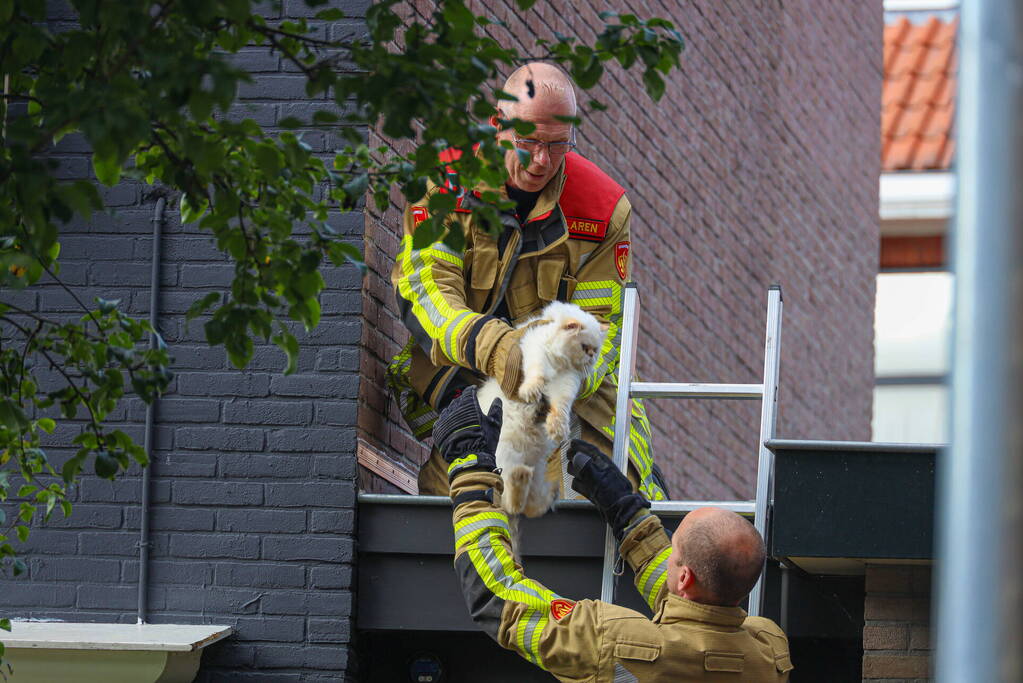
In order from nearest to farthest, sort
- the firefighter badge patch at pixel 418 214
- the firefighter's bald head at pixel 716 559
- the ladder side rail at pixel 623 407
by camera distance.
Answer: the firefighter's bald head at pixel 716 559 < the ladder side rail at pixel 623 407 < the firefighter badge patch at pixel 418 214

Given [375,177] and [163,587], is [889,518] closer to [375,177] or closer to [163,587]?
[375,177]

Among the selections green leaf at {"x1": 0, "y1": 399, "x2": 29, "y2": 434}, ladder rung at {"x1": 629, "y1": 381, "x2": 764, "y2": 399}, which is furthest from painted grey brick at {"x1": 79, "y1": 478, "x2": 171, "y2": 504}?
green leaf at {"x1": 0, "y1": 399, "x2": 29, "y2": 434}

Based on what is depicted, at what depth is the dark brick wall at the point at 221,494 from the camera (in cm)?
521

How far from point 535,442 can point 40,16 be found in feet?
6.67

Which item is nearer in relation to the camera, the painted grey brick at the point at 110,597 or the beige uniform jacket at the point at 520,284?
the beige uniform jacket at the point at 520,284

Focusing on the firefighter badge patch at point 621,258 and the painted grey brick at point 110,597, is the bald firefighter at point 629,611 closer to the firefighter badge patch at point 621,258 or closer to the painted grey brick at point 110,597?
the firefighter badge patch at point 621,258

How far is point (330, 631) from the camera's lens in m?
5.18

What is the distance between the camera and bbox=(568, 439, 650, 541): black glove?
15.5ft

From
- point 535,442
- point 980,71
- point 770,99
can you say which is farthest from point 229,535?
point 770,99

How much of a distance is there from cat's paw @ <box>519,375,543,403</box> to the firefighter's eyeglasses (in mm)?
763

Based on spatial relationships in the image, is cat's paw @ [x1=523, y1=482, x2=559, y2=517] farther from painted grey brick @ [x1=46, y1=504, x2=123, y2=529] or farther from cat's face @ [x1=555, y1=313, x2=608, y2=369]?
painted grey brick @ [x1=46, y1=504, x2=123, y2=529]

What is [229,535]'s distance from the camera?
529 cm

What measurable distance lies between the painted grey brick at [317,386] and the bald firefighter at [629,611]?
0.85 m

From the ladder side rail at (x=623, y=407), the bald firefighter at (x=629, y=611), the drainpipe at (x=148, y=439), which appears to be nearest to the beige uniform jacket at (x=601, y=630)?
the bald firefighter at (x=629, y=611)
